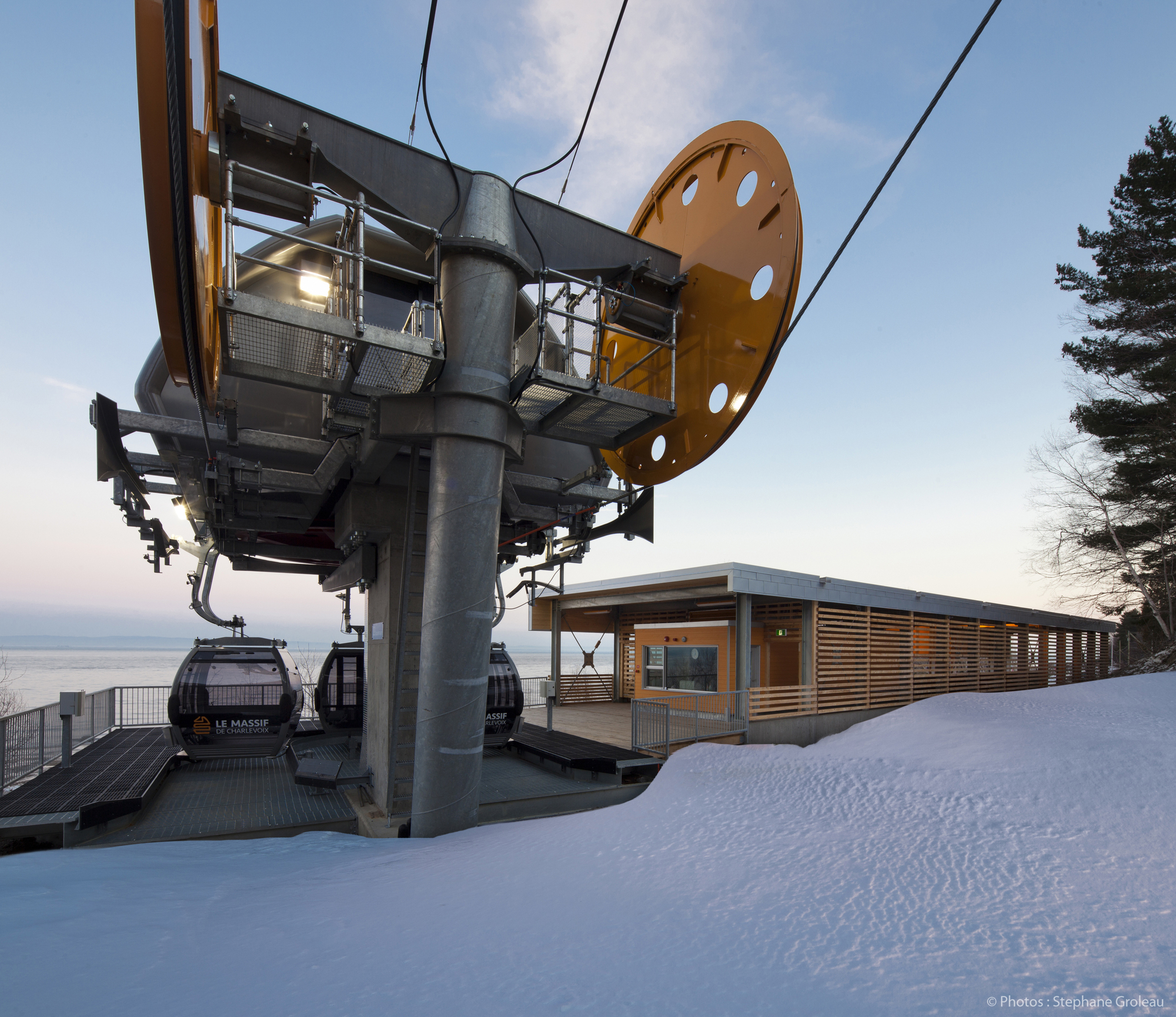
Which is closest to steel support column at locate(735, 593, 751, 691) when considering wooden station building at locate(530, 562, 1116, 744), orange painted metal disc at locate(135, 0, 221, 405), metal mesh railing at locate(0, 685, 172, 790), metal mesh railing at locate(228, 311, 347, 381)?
wooden station building at locate(530, 562, 1116, 744)

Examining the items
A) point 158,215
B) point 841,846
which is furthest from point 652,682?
point 158,215

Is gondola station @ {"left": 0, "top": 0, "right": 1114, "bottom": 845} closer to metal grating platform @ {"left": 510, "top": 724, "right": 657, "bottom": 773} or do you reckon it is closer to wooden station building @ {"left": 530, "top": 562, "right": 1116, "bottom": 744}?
metal grating platform @ {"left": 510, "top": 724, "right": 657, "bottom": 773}

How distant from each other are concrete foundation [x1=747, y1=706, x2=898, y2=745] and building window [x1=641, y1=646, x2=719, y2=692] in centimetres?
306

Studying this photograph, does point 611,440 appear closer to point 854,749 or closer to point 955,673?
point 854,749

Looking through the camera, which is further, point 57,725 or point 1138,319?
point 1138,319

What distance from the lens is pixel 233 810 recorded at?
773 cm

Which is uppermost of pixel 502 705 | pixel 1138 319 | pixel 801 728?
pixel 1138 319

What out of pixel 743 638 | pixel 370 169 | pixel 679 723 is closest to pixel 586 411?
pixel 370 169

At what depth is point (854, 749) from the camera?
9.82 meters

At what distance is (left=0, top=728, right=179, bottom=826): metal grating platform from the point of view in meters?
6.67

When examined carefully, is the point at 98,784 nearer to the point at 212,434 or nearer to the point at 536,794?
the point at 212,434

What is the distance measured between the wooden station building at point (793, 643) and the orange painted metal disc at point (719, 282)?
19.9ft

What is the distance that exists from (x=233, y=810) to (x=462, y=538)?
5.08 meters

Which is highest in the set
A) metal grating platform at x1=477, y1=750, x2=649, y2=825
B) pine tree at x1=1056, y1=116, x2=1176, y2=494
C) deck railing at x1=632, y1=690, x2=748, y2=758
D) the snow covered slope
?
pine tree at x1=1056, y1=116, x2=1176, y2=494
